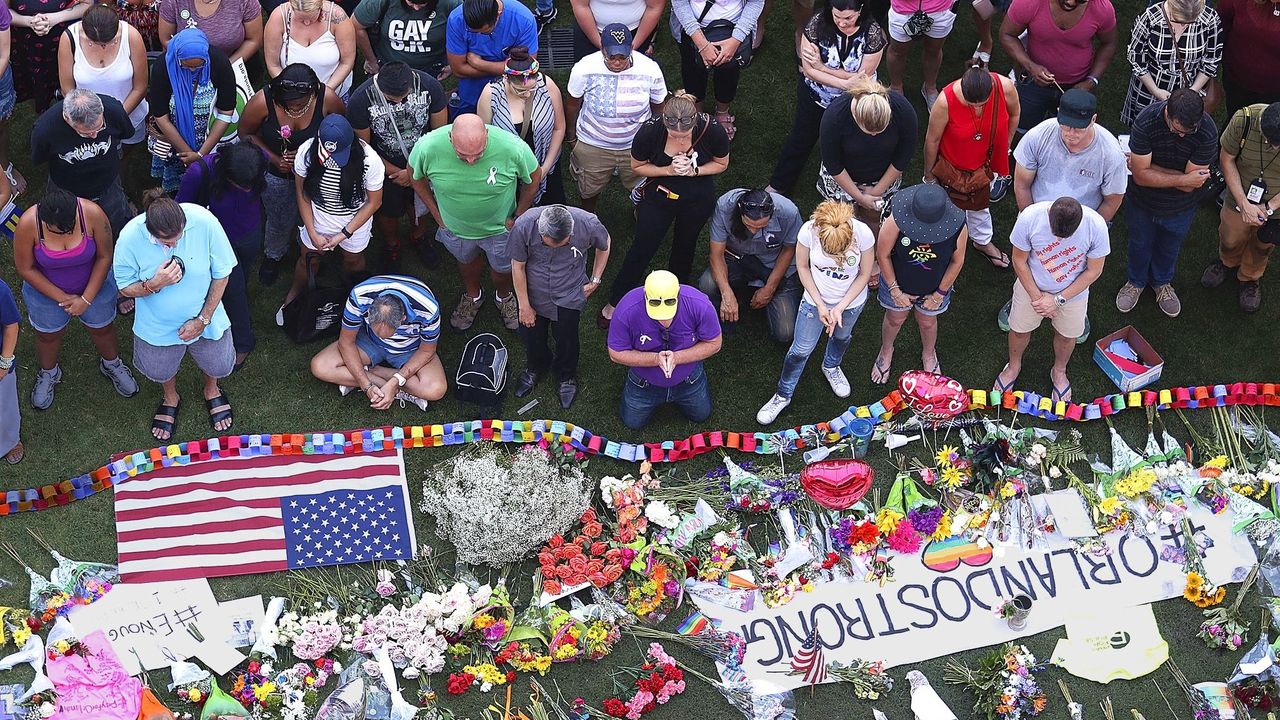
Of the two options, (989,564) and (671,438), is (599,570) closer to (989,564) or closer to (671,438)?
(671,438)

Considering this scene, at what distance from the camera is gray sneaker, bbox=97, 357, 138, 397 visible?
37.1 feet

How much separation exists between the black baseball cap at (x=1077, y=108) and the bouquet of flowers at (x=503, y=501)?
4.14 meters

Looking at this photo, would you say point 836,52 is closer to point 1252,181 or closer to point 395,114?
point 1252,181

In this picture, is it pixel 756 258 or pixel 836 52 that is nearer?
pixel 756 258

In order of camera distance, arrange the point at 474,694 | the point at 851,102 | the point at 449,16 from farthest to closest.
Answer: the point at 449,16 < the point at 851,102 < the point at 474,694

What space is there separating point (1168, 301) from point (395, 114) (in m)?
6.03

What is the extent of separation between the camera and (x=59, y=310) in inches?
424

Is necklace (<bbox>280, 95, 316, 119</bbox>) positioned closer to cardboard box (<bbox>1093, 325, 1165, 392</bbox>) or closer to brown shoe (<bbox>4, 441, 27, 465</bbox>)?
brown shoe (<bbox>4, 441, 27, 465</bbox>)

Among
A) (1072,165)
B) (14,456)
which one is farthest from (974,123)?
(14,456)

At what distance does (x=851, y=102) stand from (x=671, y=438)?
8.90 feet

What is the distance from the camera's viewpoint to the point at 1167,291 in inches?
470

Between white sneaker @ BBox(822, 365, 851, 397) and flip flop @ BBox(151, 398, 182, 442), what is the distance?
4786mm

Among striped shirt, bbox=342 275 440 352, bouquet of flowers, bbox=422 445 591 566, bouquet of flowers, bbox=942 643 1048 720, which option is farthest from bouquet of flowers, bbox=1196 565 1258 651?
striped shirt, bbox=342 275 440 352

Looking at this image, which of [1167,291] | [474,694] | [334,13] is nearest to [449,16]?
[334,13]
